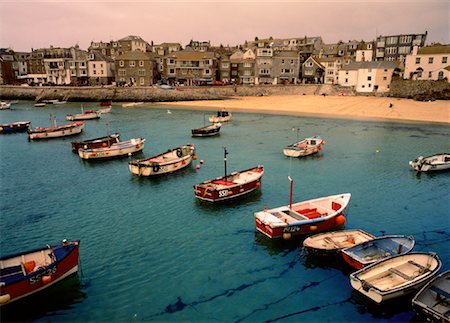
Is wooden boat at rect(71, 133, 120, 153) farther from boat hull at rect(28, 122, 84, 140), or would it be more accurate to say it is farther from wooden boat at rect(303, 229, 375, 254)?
wooden boat at rect(303, 229, 375, 254)

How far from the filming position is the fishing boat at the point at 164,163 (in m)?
35.3

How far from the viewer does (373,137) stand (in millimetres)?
56781

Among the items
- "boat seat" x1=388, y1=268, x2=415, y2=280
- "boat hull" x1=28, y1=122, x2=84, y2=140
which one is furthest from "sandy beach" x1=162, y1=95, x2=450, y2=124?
"boat seat" x1=388, y1=268, x2=415, y2=280

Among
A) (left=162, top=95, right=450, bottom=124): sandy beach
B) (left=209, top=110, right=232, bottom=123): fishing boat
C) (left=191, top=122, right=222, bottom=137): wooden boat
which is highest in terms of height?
(left=162, top=95, right=450, bottom=124): sandy beach

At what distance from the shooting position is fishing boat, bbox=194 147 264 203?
92.9 ft

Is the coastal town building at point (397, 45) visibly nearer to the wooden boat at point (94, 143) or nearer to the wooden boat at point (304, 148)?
the wooden boat at point (304, 148)

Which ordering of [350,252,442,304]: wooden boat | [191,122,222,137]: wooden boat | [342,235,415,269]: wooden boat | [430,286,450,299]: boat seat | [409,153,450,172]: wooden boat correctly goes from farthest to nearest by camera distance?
[191,122,222,137]: wooden boat, [409,153,450,172]: wooden boat, [342,235,415,269]: wooden boat, [350,252,442,304]: wooden boat, [430,286,450,299]: boat seat

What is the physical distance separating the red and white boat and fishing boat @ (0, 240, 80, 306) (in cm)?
1149

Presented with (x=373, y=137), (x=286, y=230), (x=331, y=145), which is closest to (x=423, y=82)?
(x=373, y=137)

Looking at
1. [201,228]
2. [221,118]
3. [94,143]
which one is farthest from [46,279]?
[221,118]

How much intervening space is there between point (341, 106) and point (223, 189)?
226ft

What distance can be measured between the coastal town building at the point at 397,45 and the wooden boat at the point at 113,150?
108 m

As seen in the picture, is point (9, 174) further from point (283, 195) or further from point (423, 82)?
point (423, 82)

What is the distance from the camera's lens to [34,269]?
17.5 meters
